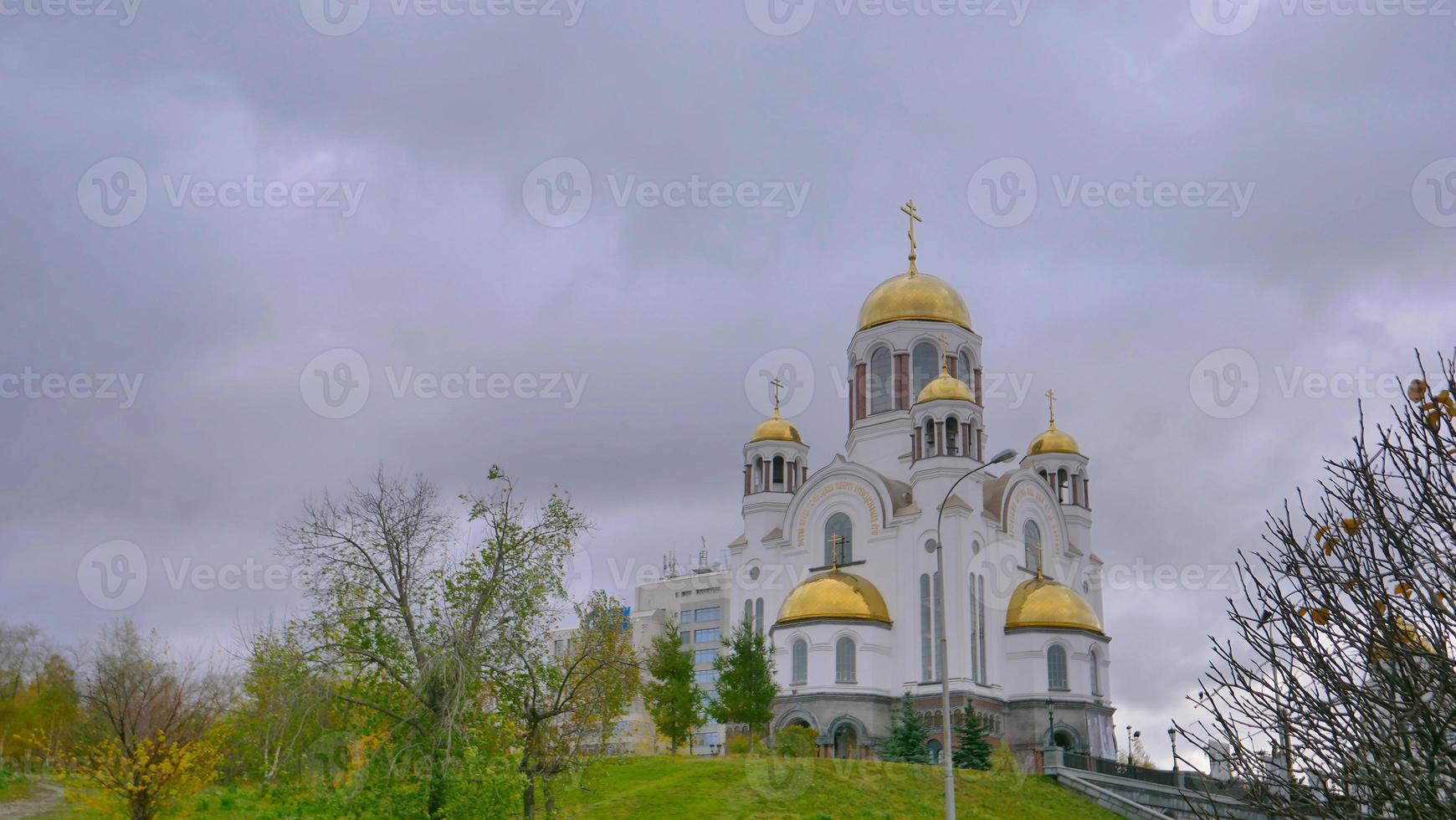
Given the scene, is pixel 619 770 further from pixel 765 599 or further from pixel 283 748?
pixel 765 599

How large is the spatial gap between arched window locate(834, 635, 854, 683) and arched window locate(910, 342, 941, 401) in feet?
35.9

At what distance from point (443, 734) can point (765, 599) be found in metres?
27.9

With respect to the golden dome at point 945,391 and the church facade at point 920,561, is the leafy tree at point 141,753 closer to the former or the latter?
the church facade at point 920,561

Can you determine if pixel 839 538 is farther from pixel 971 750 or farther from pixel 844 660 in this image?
pixel 971 750

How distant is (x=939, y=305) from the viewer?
45.5 metres

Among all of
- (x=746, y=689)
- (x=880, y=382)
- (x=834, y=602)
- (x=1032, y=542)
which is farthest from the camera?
(x=880, y=382)

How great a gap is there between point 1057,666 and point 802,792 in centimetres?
1525

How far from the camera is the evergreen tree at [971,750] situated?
31859 millimetres

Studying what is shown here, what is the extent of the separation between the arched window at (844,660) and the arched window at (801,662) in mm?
870

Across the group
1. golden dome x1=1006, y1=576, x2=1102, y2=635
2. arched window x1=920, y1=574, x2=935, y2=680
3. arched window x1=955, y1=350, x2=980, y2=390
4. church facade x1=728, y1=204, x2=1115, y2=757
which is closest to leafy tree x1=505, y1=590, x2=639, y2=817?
church facade x1=728, y1=204, x2=1115, y2=757

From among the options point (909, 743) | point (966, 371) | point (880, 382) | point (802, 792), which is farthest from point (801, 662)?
point (966, 371)

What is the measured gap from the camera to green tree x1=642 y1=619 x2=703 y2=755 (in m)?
35.7

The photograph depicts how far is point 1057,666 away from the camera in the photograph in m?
37.8

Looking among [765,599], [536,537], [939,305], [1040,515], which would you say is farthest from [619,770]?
[939,305]
